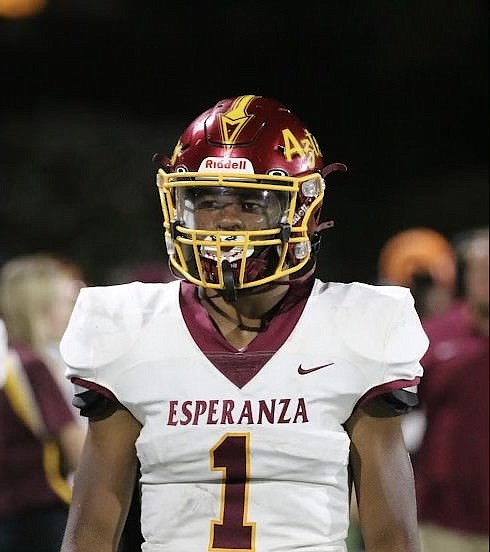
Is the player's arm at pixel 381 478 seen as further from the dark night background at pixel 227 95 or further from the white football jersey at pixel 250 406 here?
the dark night background at pixel 227 95

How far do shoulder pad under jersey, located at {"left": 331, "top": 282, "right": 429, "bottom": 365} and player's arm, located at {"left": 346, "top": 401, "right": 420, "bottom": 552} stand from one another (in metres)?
0.10

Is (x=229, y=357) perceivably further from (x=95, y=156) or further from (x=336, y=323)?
(x=95, y=156)

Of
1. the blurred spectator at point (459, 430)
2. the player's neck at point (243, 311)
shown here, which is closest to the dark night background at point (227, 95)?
the blurred spectator at point (459, 430)

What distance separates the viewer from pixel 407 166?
36.1ft

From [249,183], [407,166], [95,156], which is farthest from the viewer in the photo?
[407,166]

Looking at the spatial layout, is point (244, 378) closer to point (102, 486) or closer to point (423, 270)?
point (102, 486)

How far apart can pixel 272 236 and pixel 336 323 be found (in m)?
0.20

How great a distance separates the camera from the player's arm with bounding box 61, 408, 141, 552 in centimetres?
246

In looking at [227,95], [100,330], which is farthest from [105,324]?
[227,95]

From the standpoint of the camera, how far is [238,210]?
2445 mm

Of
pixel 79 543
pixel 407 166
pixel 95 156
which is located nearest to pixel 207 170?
pixel 79 543

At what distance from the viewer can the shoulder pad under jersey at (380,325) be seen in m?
2.41

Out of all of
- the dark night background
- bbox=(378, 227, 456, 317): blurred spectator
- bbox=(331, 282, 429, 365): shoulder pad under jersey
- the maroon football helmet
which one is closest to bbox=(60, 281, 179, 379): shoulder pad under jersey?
the maroon football helmet

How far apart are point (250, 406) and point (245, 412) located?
0.01m
